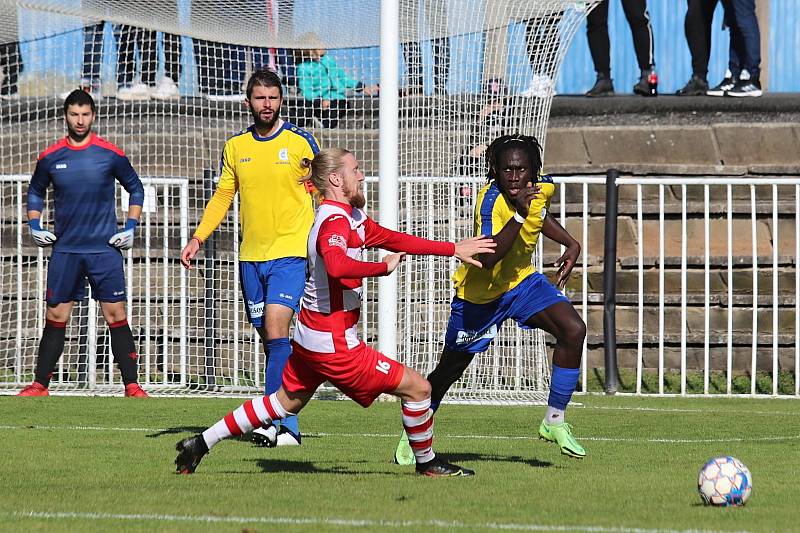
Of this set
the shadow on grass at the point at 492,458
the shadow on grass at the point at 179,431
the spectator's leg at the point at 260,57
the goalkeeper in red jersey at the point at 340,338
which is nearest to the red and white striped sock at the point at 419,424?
the goalkeeper in red jersey at the point at 340,338

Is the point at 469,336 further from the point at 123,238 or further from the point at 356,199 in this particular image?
the point at 123,238

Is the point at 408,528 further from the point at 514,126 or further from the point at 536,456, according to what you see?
the point at 514,126

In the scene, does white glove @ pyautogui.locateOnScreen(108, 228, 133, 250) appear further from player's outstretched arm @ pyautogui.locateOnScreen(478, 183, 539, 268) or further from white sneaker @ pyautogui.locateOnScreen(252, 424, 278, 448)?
player's outstretched arm @ pyautogui.locateOnScreen(478, 183, 539, 268)

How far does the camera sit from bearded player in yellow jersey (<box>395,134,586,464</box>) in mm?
7270

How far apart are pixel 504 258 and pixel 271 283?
5.33ft

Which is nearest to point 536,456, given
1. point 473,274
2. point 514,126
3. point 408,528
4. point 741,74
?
point 473,274

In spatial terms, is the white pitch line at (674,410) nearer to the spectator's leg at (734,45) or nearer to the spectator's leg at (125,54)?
the spectator's leg at (125,54)

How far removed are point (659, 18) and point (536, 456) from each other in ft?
36.2

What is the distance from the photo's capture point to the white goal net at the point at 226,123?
11.3 m

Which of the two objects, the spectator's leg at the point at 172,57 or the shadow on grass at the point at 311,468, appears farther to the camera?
the spectator's leg at the point at 172,57

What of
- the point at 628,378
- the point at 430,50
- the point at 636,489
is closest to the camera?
the point at 636,489

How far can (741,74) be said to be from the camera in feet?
51.0

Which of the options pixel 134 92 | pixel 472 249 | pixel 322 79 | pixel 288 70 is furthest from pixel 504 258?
pixel 134 92

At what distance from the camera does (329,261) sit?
20.2 ft
